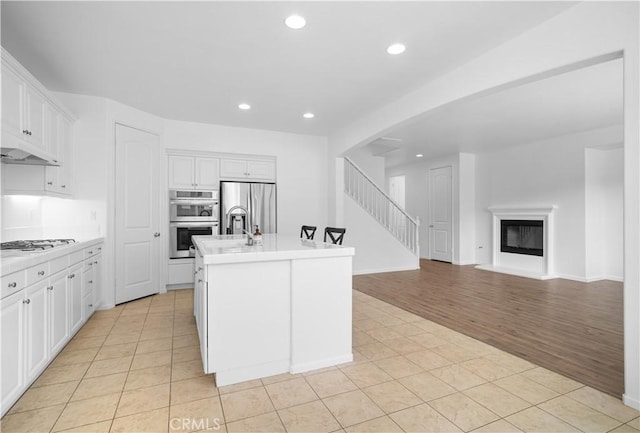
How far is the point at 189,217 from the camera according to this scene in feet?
17.0

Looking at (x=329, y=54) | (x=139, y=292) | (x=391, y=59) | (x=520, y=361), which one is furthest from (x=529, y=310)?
(x=139, y=292)

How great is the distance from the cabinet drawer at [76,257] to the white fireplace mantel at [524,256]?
6908mm

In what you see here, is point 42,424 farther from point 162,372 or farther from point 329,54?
point 329,54

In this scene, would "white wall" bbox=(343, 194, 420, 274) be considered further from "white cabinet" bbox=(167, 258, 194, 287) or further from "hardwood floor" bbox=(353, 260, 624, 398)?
"white cabinet" bbox=(167, 258, 194, 287)


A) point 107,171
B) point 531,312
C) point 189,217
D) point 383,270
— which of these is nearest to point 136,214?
point 107,171

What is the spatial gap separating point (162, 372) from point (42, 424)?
2.37 feet

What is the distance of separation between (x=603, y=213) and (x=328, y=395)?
630 cm

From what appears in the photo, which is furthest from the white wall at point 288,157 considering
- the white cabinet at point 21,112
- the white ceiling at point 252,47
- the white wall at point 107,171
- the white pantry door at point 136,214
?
the white cabinet at point 21,112

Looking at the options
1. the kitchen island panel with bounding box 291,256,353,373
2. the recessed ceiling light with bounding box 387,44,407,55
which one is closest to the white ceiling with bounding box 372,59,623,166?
the recessed ceiling light with bounding box 387,44,407,55

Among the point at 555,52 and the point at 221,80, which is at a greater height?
the point at 221,80

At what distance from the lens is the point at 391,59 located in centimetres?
311

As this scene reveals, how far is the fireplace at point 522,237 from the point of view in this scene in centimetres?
651

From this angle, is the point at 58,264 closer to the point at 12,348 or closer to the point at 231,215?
the point at 12,348

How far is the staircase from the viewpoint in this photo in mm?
7035
